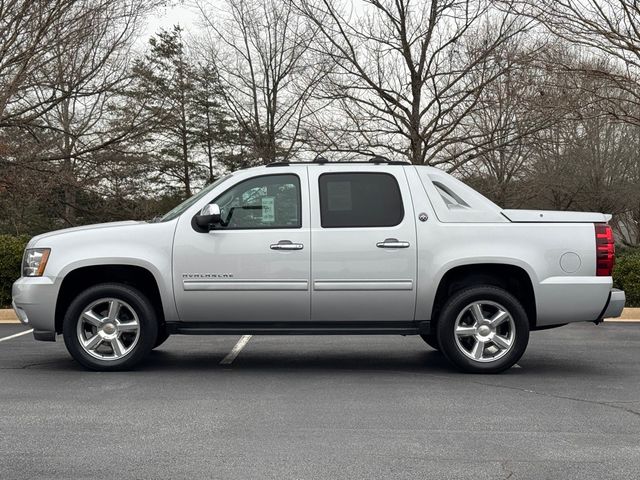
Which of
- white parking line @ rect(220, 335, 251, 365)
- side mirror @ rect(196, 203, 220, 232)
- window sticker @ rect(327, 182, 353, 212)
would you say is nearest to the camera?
side mirror @ rect(196, 203, 220, 232)

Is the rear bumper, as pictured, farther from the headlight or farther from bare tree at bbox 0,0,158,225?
bare tree at bbox 0,0,158,225

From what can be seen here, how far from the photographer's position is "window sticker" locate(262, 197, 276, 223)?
306 inches

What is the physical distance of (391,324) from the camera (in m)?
7.70

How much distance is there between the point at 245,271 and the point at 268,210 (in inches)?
25.1

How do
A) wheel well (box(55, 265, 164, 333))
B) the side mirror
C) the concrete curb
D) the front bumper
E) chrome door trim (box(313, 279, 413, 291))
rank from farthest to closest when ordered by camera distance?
the concrete curb < wheel well (box(55, 265, 164, 333)) < the front bumper < chrome door trim (box(313, 279, 413, 291)) < the side mirror

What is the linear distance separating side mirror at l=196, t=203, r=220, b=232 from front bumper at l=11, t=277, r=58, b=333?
147 centimetres

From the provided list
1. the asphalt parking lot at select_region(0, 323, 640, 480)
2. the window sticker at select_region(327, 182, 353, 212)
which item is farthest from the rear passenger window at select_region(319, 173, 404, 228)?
the asphalt parking lot at select_region(0, 323, 640, 480)

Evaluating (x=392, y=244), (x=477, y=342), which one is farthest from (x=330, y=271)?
(x=477, y=342)

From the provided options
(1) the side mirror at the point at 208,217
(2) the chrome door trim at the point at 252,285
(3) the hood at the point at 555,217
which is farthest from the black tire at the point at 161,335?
(3) the hood at the point at 555,217

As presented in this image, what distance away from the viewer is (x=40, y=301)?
25.2 ft

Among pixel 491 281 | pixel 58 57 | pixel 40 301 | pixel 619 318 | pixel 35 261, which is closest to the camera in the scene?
pixel 40 301

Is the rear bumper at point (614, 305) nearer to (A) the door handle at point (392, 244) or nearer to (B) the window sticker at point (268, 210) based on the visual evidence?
(A) the door handle at point (392, 244)

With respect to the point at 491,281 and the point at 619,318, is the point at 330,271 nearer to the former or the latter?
the point at 491,281

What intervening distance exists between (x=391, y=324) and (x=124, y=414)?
2.71 meters
